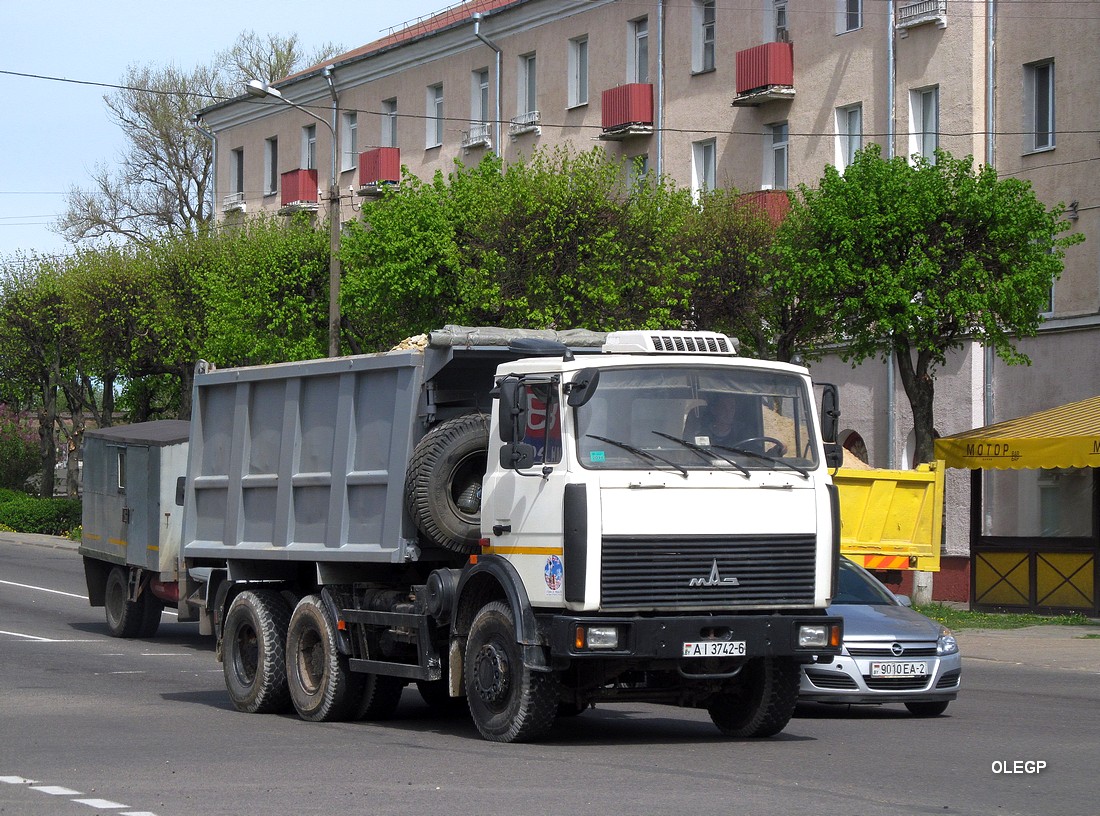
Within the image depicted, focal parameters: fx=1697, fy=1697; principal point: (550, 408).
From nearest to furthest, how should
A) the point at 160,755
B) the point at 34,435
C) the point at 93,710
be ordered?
the point at 160,755 < the point at 93,710 < the point at 34,435

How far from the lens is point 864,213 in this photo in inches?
1017

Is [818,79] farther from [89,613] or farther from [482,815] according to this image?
[482,815]

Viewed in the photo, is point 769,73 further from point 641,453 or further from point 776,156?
point 641,453

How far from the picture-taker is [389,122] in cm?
4900

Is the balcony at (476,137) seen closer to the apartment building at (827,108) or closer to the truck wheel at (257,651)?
the apartment building at (827,108)

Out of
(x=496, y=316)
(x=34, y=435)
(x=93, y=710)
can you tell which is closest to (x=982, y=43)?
(x=496, y=316)

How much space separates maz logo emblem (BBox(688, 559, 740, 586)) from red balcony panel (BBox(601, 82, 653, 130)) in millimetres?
29204

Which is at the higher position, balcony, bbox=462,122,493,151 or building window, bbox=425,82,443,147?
building window, bbox=425,82,443,147

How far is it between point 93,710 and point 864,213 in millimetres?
15571

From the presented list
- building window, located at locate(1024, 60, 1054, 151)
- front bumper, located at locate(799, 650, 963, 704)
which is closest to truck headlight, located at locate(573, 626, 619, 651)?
front bumper, located at locate(799, 650, 963, 704)

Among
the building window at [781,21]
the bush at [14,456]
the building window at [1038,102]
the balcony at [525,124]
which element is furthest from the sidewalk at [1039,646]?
the bush at [14,456]

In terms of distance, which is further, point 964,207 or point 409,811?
point 964,207

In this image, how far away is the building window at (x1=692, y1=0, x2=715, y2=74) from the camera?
1513 inches

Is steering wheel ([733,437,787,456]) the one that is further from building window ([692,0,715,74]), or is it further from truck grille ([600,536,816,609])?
building window ([692,0,715,74])
